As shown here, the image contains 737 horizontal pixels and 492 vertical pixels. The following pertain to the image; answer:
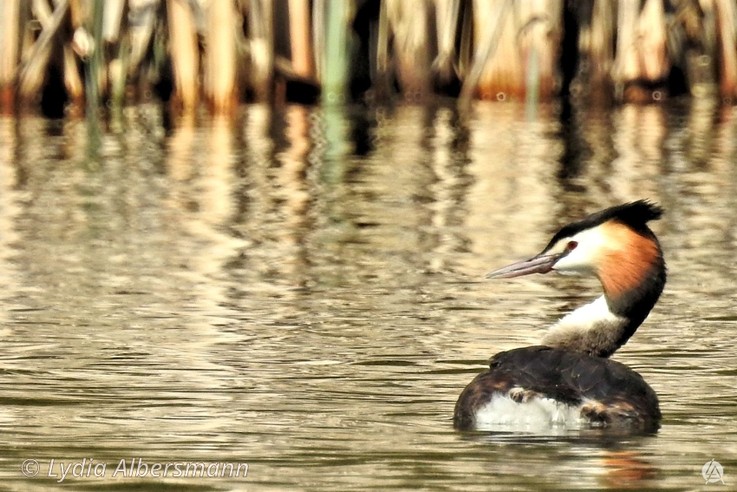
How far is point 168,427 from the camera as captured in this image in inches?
223

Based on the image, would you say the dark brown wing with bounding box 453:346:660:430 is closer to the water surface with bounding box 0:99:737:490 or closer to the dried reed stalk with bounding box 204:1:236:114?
the water surface with bounding box 0:99:737:490

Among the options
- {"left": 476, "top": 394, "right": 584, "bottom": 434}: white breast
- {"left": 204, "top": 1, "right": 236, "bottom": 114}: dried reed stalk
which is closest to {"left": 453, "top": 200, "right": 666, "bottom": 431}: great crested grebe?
{"left": 476, "top": 394, "right": 584, "bottom": 434}: white breast

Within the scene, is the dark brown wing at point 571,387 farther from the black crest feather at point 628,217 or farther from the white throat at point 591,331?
the black crest feather at point 628,217

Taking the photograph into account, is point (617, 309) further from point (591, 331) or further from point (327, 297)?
point (327, 297)

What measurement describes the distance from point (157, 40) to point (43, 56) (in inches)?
44.4

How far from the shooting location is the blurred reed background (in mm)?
15023

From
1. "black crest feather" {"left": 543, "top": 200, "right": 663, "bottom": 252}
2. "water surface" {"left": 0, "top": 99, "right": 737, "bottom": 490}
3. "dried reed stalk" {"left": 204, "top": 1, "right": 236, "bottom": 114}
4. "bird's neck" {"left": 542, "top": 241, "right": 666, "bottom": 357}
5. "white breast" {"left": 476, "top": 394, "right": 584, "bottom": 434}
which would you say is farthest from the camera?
"dried reed stalk" {"left": 204, "top": 1, "right": 236, "bottom": 114}

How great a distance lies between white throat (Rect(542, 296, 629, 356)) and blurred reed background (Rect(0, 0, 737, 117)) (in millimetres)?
8849

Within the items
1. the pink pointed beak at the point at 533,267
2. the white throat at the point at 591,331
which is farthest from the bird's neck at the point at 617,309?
the pink pointed beak at the point at 533,267

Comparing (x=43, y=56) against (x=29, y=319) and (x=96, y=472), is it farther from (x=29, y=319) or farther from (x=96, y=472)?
(x=96, y=472)

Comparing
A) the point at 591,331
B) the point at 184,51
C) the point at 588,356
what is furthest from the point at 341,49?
the point at 588,356

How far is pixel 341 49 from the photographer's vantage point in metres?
15.9

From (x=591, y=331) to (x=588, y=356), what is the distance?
16.3 inches

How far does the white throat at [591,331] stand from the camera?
6.11 metres
